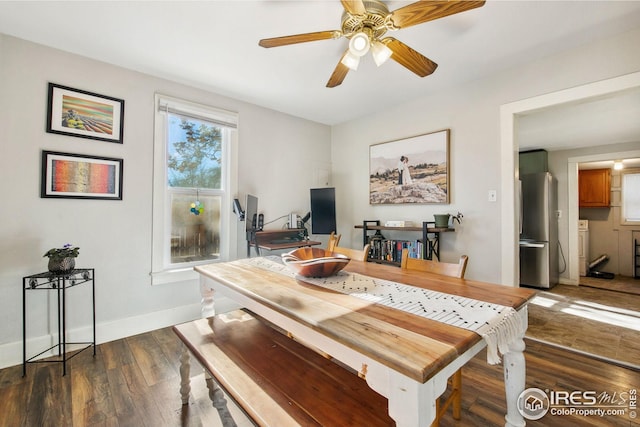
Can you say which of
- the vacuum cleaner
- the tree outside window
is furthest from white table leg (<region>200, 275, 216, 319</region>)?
the vacuum cleaner

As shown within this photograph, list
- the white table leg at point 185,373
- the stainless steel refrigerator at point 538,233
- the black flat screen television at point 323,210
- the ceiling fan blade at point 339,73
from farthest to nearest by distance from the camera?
the stainless steel refrigerator at point 538,233 < the black flat screen television at point 323,210 < the ceiling fan blade at point 339,73 < the white table leg at point 185,373

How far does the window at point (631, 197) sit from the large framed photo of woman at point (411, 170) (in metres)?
4.91

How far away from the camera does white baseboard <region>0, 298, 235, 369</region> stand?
6.75 feet

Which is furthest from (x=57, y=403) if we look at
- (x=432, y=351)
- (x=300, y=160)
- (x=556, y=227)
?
(x=556, y=227)

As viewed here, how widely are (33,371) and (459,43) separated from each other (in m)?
4.00

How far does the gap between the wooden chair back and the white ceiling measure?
160cm

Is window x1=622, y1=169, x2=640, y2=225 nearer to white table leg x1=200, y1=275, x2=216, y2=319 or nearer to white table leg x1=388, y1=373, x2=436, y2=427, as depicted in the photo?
white table leg x1=388, y1=373, x2=436, y2=427

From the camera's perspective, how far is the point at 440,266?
5.22 ft

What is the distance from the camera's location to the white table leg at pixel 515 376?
1.11 m

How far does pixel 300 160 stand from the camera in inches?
154

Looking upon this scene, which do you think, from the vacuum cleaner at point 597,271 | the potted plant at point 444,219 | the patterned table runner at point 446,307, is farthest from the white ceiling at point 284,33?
the vacuum cleaner at point 597,271

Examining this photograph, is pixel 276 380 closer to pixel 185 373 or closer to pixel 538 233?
pixel 185 373

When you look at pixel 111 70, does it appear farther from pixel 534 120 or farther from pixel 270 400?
pixel 534 120

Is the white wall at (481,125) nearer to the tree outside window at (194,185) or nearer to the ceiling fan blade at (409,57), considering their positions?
the ceiling fan blade at (409,57)
